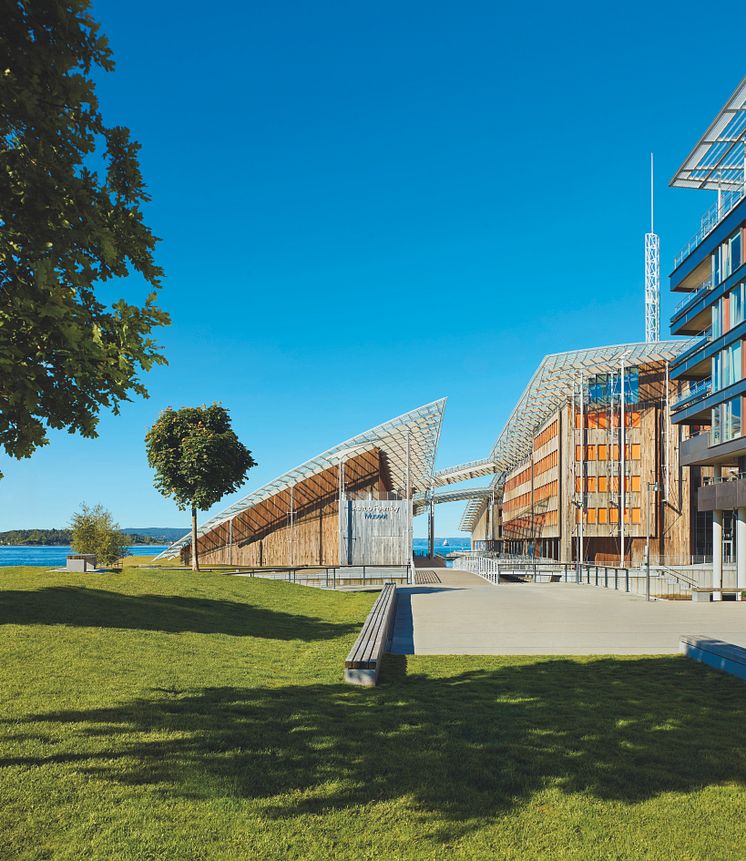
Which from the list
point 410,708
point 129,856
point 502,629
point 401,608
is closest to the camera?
point 129,856

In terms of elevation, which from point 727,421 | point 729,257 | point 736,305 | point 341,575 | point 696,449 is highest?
point 729,257

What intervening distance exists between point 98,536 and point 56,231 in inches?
1951

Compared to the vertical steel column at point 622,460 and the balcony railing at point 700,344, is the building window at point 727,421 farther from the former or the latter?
the vertical steel column at point 622,460

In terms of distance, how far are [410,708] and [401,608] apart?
13.7 meters

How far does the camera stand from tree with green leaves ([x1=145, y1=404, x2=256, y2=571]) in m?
45.0

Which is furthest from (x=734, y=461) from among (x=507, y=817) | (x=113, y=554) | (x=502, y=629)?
(x=113, y=554)

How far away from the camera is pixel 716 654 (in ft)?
39.6

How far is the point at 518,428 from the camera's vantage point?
79.9 metres

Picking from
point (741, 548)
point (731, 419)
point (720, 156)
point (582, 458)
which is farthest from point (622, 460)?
point (720, 156)

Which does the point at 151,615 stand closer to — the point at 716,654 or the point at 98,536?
the point at 716,654

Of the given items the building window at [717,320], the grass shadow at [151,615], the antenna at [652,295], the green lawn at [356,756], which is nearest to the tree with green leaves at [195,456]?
the grass shadow at [151,615]

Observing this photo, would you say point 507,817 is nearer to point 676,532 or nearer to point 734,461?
point 734,461

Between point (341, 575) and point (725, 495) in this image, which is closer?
point (725, 495)

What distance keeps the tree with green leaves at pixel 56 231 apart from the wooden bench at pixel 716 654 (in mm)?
9548
